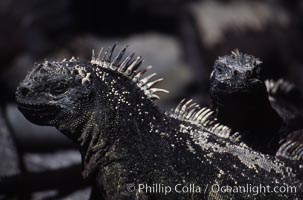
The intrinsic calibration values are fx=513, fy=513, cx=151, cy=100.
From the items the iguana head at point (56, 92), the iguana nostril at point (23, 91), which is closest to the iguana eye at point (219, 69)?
the iguana head at point (56, 92)

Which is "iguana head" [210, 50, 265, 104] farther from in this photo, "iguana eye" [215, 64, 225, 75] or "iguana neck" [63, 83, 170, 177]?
"iguana neck" [63, 83, 170, 177]

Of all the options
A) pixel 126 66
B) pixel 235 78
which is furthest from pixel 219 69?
pixel 126 66

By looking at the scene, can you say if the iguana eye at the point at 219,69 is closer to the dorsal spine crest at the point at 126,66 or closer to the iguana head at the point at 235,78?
the iguana head at the point at 235,78

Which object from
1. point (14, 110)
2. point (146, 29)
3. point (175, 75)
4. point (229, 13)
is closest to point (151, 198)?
point (14, 110)

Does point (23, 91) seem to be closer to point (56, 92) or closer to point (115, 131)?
point (56, 92)

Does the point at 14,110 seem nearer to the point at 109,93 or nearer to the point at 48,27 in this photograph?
the point at 109,93

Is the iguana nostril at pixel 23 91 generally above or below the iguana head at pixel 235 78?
below

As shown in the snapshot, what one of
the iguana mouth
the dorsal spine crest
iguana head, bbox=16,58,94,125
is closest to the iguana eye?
the dorsal spine crest
